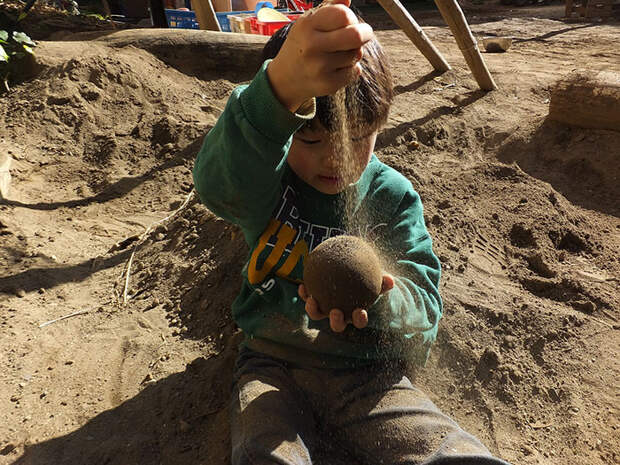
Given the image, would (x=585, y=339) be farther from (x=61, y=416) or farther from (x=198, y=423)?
(x=61, y=416)

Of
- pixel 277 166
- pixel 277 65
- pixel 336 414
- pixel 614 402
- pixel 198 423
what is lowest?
pixel 614 402

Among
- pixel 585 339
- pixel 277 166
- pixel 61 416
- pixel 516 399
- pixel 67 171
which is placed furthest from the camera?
pixel 67 171

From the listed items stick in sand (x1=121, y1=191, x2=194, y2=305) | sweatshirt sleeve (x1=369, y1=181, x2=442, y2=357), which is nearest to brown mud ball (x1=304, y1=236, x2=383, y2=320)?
sweatshirt sleeve (x1=369, y1=181, x2=442, y2=357)

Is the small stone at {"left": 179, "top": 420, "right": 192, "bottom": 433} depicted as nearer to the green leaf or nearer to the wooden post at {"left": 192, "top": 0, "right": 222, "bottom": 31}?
the green leaf

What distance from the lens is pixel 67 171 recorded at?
12.8ft

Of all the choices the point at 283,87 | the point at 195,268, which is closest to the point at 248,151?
the point at 283,87

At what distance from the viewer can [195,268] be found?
2.78m

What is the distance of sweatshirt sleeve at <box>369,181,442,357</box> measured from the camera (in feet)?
5.65

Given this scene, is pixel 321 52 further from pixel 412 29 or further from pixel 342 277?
pixel 412 29

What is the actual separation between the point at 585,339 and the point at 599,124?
2.24 m

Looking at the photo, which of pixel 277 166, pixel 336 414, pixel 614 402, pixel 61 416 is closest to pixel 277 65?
pixel 277 166

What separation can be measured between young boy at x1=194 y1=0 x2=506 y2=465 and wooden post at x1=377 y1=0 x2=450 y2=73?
11.0ft

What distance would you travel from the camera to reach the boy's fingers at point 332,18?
A: 1.11 metres

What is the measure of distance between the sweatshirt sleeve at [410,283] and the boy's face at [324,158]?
278 mm
